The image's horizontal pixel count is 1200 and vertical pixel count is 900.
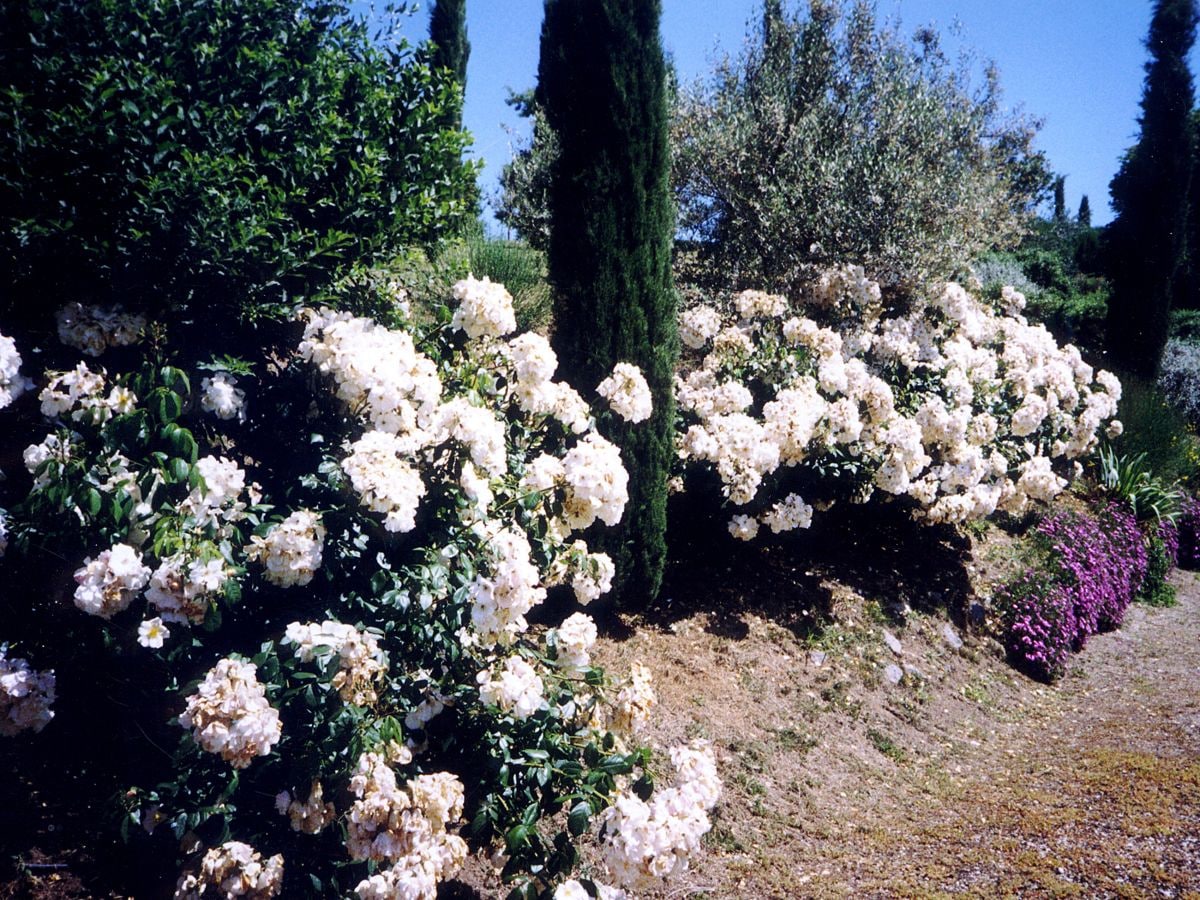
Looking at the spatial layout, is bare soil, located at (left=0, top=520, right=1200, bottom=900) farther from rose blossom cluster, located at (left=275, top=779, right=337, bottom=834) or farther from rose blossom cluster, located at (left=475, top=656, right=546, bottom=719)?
rose blossom cluster, located at (left=475, top=656, right=546, bottom=719)

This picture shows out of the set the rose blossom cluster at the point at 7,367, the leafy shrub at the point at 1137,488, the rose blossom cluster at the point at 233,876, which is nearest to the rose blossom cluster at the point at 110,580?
the rose blossom cluster at the point at 7,367

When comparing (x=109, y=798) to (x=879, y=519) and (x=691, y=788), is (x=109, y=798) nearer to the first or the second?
(x=691, y=788)

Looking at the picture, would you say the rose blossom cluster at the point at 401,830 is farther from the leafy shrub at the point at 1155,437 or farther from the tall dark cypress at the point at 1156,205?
the tall dark cypress at the point at 1156,205

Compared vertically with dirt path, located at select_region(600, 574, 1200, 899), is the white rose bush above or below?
above

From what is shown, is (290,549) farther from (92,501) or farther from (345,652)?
(92,501)

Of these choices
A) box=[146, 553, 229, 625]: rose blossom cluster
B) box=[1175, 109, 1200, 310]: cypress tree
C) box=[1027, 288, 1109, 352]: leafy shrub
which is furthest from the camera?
box=[1175, 109, 1200, 310]: cypress tree

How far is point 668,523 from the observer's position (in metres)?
5.63

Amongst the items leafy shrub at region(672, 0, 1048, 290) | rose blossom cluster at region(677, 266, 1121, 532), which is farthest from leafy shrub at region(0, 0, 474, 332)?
leafy shrub at region(672, 0, 1048, 290)

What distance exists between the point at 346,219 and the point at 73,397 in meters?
1.08

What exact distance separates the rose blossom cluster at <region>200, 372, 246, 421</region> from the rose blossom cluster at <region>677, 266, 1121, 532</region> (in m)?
3.02

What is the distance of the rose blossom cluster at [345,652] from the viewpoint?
7.29 ft

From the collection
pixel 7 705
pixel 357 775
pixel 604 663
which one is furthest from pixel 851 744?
pixel 7 705

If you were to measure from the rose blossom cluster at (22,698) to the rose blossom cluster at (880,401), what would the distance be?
11.9 feet

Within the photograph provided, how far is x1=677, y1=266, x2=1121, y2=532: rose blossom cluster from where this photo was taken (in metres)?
5.21
